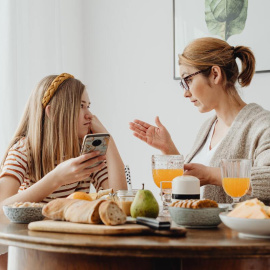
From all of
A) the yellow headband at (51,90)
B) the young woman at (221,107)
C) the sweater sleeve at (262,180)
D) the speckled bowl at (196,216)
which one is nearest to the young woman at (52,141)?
the yellow headband at (51,90)

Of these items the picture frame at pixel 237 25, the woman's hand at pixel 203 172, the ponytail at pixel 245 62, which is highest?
the picture frame at pixel 237 25

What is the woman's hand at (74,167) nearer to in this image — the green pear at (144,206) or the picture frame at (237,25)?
the green pear at (144,206)

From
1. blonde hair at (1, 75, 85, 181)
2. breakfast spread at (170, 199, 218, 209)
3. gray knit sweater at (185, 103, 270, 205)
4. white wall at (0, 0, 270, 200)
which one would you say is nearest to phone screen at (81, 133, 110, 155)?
blonde hair at (1, 75, 85, 181)

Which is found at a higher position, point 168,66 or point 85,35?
point 85,35

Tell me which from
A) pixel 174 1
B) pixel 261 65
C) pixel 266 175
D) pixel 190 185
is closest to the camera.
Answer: pixel 190 185

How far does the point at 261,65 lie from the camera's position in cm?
304

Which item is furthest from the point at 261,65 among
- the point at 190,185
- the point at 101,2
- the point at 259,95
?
the point at 190,185

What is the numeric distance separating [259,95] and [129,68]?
1.00m

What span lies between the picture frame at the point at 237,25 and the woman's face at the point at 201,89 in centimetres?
93

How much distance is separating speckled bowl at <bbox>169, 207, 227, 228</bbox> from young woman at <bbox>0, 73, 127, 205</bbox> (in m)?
0.82

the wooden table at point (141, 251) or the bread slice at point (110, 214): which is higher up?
the bread slice at point (110, 214)

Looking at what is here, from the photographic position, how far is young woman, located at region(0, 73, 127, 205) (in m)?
2.00

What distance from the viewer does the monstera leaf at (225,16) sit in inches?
123

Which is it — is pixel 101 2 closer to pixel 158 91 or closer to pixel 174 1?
pixel 174 1
